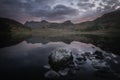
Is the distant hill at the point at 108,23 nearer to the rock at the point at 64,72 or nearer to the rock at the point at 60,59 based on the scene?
the rock at the point at 60,59

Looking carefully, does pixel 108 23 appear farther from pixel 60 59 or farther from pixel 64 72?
pixel 64 72

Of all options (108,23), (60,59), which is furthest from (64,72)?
(108,23)

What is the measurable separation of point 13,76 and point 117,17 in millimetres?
115449

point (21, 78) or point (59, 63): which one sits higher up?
point (59, 63)

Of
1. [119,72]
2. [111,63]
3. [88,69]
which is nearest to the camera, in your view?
[119,72]

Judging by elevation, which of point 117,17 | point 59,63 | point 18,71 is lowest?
point 18,71

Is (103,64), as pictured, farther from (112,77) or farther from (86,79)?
(86,79)

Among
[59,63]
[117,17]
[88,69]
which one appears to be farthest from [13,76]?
[117,17]

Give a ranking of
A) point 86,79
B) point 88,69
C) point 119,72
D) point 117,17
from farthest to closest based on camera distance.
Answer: point 117,17 < point 88,69 < point 119,72 < point 86,79

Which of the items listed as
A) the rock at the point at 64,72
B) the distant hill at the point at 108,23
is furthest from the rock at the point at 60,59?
the distant hill at the point at 108,23

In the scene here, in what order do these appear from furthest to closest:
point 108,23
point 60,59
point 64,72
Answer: point 108,23
point 60,59
point 64,72

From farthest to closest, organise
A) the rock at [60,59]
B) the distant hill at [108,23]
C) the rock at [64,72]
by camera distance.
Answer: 1. the distant hill at [108,23]
2. the rock at [60,59]
3. the rock at [64,72]

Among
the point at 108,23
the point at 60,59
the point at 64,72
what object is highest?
the point at 108,23

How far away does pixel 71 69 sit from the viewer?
7.53m
